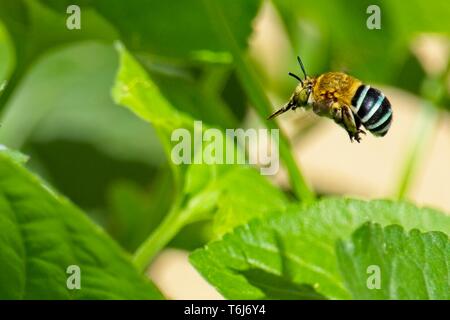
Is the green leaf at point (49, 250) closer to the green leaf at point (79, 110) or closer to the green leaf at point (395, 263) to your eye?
the green leaf at point (395, 263)

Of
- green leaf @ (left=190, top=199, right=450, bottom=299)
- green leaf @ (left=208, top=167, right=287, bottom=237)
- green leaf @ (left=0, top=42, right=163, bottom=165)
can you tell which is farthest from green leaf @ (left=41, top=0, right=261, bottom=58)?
green leaf @ (left=0, top=42, right=163, bottom=165)

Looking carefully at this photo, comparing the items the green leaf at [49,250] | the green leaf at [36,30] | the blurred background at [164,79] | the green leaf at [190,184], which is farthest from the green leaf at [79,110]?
the green leaf at [49,250]

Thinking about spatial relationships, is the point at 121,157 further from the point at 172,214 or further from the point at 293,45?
the point at 172,214

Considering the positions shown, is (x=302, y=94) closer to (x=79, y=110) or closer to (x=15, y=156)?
(x=15, y=156)

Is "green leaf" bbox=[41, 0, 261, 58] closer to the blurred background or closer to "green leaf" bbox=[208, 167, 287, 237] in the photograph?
the blurred background
